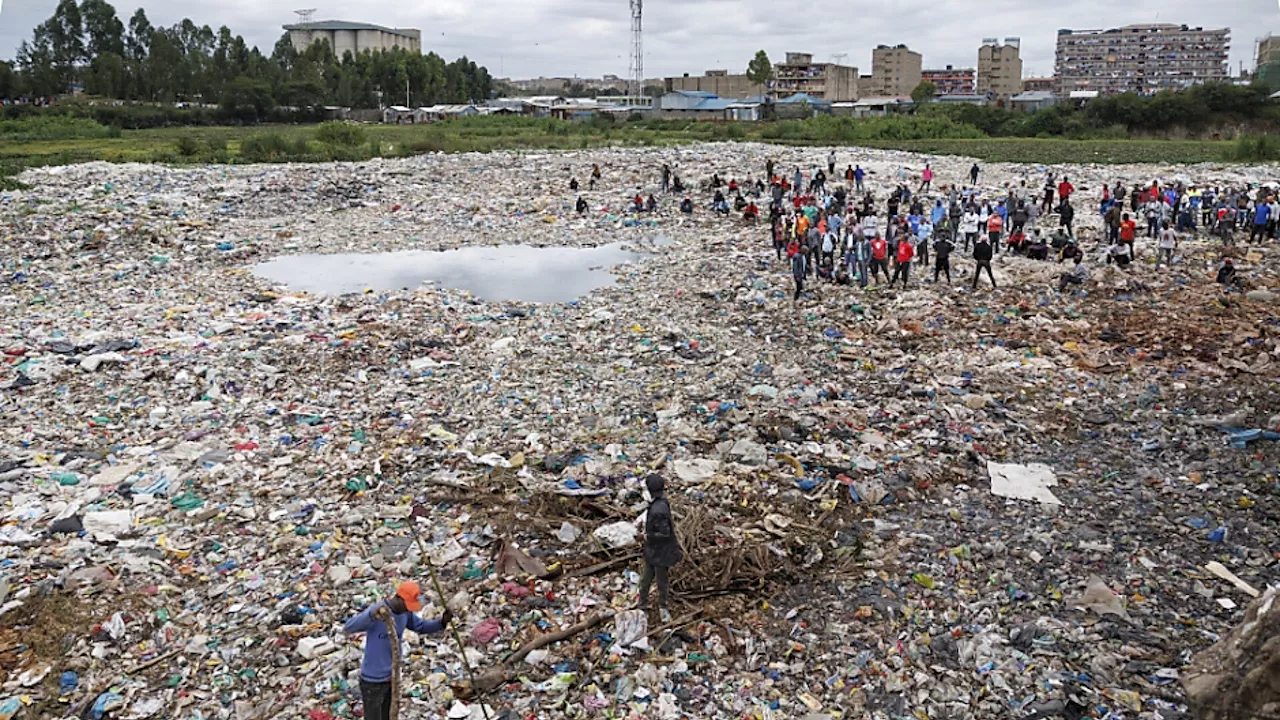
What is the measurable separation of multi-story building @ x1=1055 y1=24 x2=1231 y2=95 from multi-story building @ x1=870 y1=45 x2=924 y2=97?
45.7 meters

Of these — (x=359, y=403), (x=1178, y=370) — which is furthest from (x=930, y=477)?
(x=359, y=403)

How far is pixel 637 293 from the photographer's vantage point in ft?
46.8

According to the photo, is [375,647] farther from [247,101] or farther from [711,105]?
[711,105]

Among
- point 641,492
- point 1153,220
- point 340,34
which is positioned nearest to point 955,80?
point 340,34

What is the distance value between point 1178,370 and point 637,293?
24.9 ft

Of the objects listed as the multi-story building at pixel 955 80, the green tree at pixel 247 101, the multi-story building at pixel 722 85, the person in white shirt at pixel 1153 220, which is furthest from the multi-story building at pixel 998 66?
the person in white shirt at pixel 1153 220

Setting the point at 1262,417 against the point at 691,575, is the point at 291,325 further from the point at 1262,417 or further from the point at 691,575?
the point at 1262,417

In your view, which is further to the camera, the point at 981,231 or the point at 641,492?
the point at 981,231

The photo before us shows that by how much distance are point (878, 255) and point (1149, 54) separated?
177112 mm

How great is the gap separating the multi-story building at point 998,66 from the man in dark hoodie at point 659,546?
139 metres

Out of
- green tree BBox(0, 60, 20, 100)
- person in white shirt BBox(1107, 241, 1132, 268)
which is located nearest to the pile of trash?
person in white shirt BBox(1107, 241, 1132, 268)

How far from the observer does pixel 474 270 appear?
660 inches

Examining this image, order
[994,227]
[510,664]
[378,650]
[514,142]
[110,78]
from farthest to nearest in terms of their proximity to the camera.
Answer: [110,78], [514,142], [994,227], [510,664], [378,650]

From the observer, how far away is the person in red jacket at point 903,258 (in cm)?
1314
